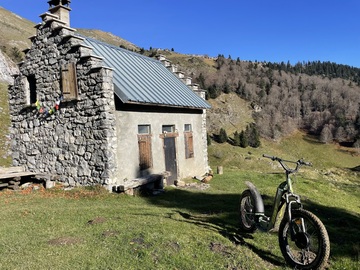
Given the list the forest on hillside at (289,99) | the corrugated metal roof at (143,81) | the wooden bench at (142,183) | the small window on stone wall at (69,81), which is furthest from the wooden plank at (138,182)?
the forest on hillside at (289,99)

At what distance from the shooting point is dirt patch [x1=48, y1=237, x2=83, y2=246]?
5.81 m

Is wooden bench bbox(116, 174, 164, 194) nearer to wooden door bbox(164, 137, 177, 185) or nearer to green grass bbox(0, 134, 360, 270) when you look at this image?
green grass bbox(0, 134, 360, 270)

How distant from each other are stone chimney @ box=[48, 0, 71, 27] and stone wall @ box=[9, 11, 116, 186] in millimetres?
486

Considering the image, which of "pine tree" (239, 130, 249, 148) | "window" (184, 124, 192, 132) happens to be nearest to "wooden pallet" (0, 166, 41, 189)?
"window" (184, 124, 192, 132)

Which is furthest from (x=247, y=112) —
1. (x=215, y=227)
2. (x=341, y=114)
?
(x=215, y=227)

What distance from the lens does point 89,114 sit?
39.4 feet

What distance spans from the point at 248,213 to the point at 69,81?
9.70m

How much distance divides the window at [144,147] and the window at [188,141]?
3419mm

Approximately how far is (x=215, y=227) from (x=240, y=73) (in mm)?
74130

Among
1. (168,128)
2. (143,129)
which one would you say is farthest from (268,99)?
(143,129)

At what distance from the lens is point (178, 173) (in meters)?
15.8

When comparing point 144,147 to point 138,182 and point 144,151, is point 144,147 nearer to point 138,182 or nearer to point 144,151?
point 144,151

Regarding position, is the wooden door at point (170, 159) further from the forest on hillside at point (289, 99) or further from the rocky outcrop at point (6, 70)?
the forest on hillside at point (289, 99)

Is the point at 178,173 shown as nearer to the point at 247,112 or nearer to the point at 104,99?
the point at 104,99
